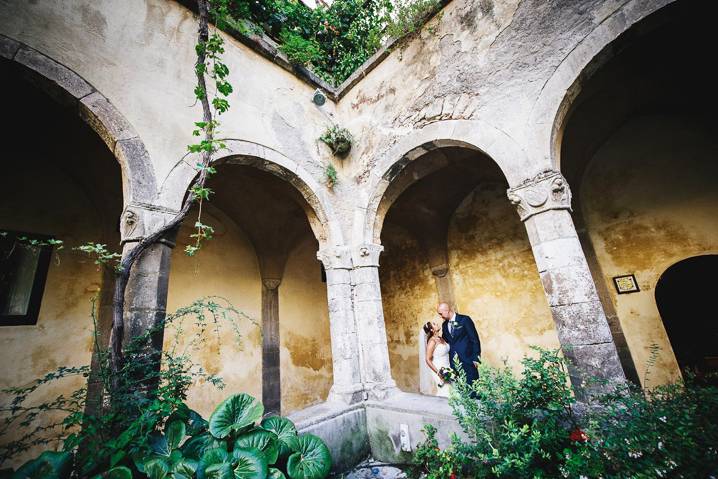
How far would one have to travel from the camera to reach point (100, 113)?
8.63ft

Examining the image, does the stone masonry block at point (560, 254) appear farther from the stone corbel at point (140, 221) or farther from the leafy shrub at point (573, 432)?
the stone corbel at point (140, 221)

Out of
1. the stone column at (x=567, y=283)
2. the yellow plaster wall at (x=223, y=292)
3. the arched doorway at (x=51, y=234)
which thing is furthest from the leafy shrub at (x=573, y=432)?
the arched doorway at (x=51, y=234)

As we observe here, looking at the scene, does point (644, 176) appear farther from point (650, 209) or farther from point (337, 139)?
point (337, 139)

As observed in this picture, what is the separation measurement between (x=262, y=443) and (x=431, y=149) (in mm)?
3471

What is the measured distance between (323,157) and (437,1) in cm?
243

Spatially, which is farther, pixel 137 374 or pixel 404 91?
pixel 404 91

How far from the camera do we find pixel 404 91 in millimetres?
4102

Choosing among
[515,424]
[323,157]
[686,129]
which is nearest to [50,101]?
[323,157]

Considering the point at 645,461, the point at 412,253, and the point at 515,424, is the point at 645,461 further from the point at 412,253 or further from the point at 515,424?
the point at 412,253

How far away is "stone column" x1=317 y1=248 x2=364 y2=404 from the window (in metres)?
3.45

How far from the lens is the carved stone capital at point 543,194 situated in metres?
2.63

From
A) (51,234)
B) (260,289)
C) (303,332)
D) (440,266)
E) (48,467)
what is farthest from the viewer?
(303,332)

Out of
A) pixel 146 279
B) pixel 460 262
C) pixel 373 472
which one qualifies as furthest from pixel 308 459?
pixel 460 262

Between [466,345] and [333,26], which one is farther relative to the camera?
[333,26]
